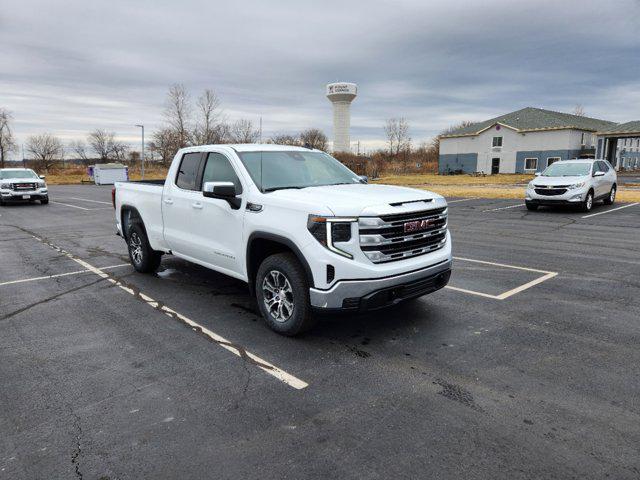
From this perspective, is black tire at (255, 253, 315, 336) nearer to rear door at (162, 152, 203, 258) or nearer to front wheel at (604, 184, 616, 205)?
rear door at (162, 152, 203, 258)

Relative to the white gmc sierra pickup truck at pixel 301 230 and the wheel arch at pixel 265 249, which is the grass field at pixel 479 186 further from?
the wheel arch at pixel 265 249

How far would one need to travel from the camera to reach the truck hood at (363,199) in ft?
13.8

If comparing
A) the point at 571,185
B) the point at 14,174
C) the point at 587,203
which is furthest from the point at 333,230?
the point at 14,174

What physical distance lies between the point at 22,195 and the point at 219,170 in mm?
20374

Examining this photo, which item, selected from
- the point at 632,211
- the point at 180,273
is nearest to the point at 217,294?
the point at 180,273

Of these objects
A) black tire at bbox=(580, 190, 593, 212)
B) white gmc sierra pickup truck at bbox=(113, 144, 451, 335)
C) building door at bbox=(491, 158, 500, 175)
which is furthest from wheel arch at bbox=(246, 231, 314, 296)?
building door at bbox=(491, 158, 500, 175)

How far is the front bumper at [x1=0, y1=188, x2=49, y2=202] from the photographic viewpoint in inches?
831

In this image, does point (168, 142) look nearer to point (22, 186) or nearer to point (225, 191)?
point (22, 186)

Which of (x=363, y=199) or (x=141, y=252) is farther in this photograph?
(x=141, y=252)

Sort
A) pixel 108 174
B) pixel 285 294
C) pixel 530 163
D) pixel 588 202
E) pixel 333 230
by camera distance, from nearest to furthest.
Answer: pixel 333 230 < pixel 285 294 < pixel 588 202 < pixel 108 174 < pixel 530 163

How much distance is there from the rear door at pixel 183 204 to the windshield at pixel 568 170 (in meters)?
14.1

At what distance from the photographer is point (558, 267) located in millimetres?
7781

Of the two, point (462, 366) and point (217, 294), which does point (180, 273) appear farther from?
point (462, 366)

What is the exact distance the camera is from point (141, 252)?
7430 mm
